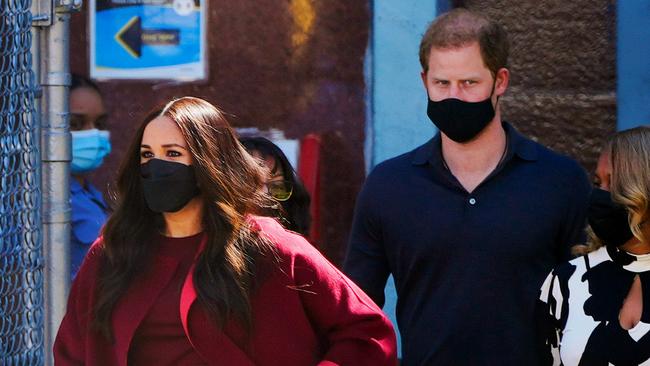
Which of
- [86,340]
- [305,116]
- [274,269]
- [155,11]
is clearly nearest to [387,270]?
[274,269]

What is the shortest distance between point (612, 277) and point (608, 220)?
17cm

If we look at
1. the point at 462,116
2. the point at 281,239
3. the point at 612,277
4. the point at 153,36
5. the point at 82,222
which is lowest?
the point at 82,222

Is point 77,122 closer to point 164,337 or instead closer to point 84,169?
point 84,169

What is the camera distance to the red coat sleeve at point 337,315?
11.4ft

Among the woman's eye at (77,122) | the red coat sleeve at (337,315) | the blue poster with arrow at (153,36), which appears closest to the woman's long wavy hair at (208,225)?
the red coat sleeve at (337,315)

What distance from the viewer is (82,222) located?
5.37 m

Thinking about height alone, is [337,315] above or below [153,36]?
below

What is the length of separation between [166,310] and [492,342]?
1066 mm

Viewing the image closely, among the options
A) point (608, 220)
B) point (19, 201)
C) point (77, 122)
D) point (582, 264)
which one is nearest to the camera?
point (608, 220)

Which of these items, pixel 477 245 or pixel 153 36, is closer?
pixel 477 245

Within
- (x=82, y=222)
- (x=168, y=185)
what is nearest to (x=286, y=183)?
(x=82, y=222)

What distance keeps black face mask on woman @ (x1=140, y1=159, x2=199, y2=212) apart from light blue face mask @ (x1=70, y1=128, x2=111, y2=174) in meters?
1.94

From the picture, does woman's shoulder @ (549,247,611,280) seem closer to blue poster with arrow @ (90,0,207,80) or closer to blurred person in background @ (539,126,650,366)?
blurred person in background @ (539,126,650,366)

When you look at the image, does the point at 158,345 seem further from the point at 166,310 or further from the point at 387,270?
the point at 387,270
